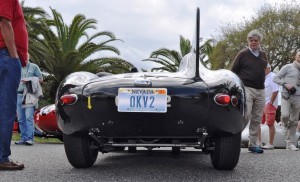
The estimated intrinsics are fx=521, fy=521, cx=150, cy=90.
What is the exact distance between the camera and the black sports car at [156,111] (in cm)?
421

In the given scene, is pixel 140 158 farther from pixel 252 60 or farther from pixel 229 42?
pixel 229 42

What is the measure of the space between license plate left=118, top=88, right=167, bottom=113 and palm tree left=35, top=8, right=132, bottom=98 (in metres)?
18.1

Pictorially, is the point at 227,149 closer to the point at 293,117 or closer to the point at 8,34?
the point at 8,34

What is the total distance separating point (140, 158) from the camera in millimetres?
5891

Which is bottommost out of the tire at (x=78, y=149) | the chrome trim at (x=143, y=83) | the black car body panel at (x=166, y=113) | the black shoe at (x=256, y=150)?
the black shoe at (x=256, y=150)

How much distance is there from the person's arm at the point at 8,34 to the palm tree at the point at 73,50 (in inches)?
688

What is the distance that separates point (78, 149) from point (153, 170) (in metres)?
0.71

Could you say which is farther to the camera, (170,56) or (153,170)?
(170,56)

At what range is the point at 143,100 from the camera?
4223mm

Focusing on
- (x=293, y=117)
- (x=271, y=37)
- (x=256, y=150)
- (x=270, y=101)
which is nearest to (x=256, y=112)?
(x=256, y=150)

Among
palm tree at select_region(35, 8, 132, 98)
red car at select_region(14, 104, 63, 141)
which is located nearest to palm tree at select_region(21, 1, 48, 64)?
palm tree at select_region(35, 8, 132, 98)

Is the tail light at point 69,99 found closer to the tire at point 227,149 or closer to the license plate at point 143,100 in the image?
the license plate at point 143,100

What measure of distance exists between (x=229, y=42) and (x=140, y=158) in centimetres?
2976

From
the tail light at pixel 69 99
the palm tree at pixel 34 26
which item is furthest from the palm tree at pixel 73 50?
the tail light at pixel 69 99
